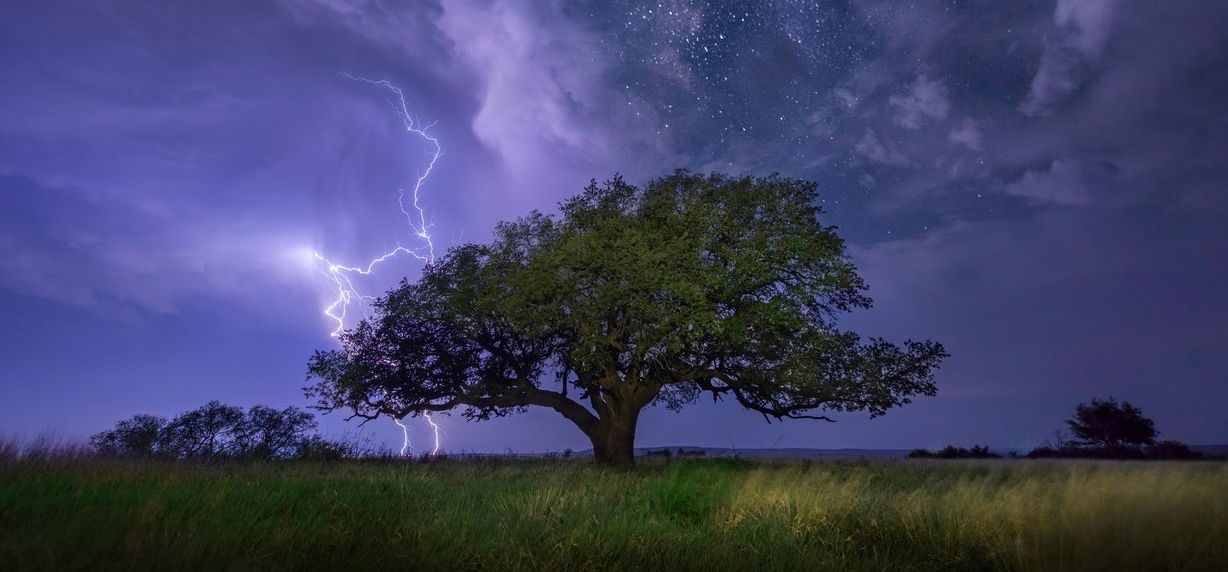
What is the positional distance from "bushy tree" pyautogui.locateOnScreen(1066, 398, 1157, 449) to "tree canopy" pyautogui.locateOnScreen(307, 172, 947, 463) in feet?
73.0

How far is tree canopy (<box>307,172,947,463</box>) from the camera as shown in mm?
17719

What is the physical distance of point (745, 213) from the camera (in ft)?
64.8

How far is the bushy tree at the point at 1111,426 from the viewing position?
32.7 meters

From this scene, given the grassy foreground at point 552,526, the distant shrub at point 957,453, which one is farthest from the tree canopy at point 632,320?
the distant shrub at point 957,453

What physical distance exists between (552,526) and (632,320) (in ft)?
36.9

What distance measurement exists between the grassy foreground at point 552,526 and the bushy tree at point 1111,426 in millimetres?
27997

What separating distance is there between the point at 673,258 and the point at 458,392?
9.52 meters

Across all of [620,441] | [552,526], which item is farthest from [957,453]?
[552,526]

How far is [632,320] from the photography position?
18625 millimetres

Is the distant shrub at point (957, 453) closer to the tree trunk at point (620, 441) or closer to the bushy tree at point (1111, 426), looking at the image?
the bushy tree at point (1111, 426)

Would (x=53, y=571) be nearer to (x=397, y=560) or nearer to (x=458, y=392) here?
(x=397, y=560)

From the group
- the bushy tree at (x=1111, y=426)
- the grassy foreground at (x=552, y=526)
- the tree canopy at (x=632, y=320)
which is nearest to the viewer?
the grassy foreground at (x=552, y=526)

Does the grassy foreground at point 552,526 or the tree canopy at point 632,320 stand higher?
the tree canopy at point 632,320

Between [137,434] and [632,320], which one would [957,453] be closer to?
[632,320]
